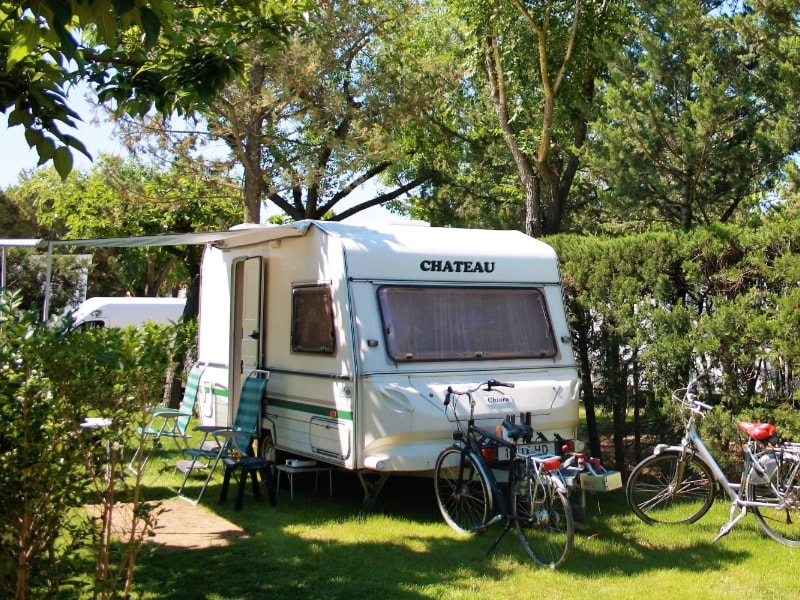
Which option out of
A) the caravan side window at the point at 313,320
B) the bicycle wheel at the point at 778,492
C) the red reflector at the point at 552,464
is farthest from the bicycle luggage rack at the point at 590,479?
the caravan side window at the point at 313,320

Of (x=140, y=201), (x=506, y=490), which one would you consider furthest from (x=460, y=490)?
(x=140, y=201)

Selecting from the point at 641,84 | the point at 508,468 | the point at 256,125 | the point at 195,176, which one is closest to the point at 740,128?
the point at 641,84

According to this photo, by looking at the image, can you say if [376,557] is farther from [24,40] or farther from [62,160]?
[24,40]

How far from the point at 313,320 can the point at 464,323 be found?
1284mm

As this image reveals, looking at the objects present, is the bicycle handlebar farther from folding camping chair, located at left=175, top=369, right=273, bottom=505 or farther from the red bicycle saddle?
folding camping chair, located at left=175, top=369, right=273, bottom=505

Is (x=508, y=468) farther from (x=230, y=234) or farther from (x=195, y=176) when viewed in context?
(x=195, y=176)

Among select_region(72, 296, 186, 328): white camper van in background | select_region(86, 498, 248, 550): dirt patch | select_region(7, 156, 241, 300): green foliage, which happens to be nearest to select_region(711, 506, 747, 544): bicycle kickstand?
select_region(86, 498, 248, 550): dirt patch

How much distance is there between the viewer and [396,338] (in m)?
6.87

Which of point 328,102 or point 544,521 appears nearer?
point 544,521

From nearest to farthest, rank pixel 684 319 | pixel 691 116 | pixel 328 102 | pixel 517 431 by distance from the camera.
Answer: pixel 517 431 < pixel 684 319 < pixel 691 116 < pixel 328 102

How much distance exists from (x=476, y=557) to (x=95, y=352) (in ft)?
10.1

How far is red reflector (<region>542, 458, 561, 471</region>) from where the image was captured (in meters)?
5.56

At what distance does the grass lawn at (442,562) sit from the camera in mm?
5105

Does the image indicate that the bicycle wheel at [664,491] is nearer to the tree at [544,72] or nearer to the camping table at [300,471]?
the camping table at [300,471]
